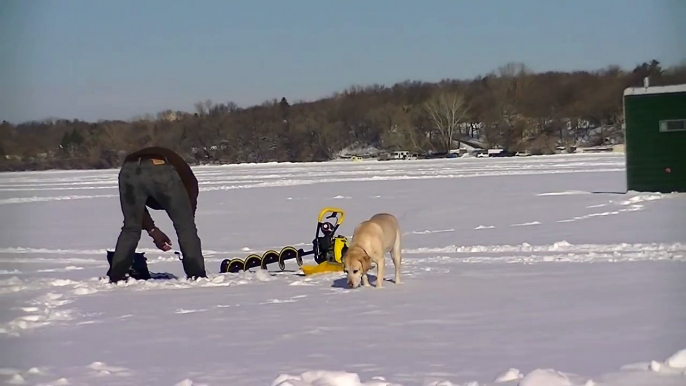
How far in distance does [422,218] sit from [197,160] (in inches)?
3923

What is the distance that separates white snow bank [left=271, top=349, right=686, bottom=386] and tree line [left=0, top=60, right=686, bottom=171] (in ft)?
303

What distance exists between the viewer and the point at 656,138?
82.0 ft

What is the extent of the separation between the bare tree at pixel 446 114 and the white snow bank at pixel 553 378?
4833 inches

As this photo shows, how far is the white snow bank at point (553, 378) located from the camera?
454cm

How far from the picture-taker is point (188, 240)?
9.82 m

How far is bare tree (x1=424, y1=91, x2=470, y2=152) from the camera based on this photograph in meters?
130

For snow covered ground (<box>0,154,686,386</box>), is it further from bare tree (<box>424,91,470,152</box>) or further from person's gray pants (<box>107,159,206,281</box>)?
bare tree (<box>424,91,470,152</box>)

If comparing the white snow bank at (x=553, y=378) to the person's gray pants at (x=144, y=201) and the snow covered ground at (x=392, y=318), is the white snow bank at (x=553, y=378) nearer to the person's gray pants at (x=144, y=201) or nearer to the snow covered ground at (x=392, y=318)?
the snow covered ground at (x=392, y=318)

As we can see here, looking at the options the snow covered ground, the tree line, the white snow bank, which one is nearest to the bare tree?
the tree line

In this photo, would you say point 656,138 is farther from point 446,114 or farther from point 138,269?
point 446,114

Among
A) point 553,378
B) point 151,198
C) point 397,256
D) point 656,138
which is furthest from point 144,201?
point 656,138

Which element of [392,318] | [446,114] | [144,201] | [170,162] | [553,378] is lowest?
[392,318]

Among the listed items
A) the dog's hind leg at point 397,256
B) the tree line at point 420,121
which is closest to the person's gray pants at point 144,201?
the dog's hind leg at point 397,256

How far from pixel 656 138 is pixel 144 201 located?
19.3 meters
